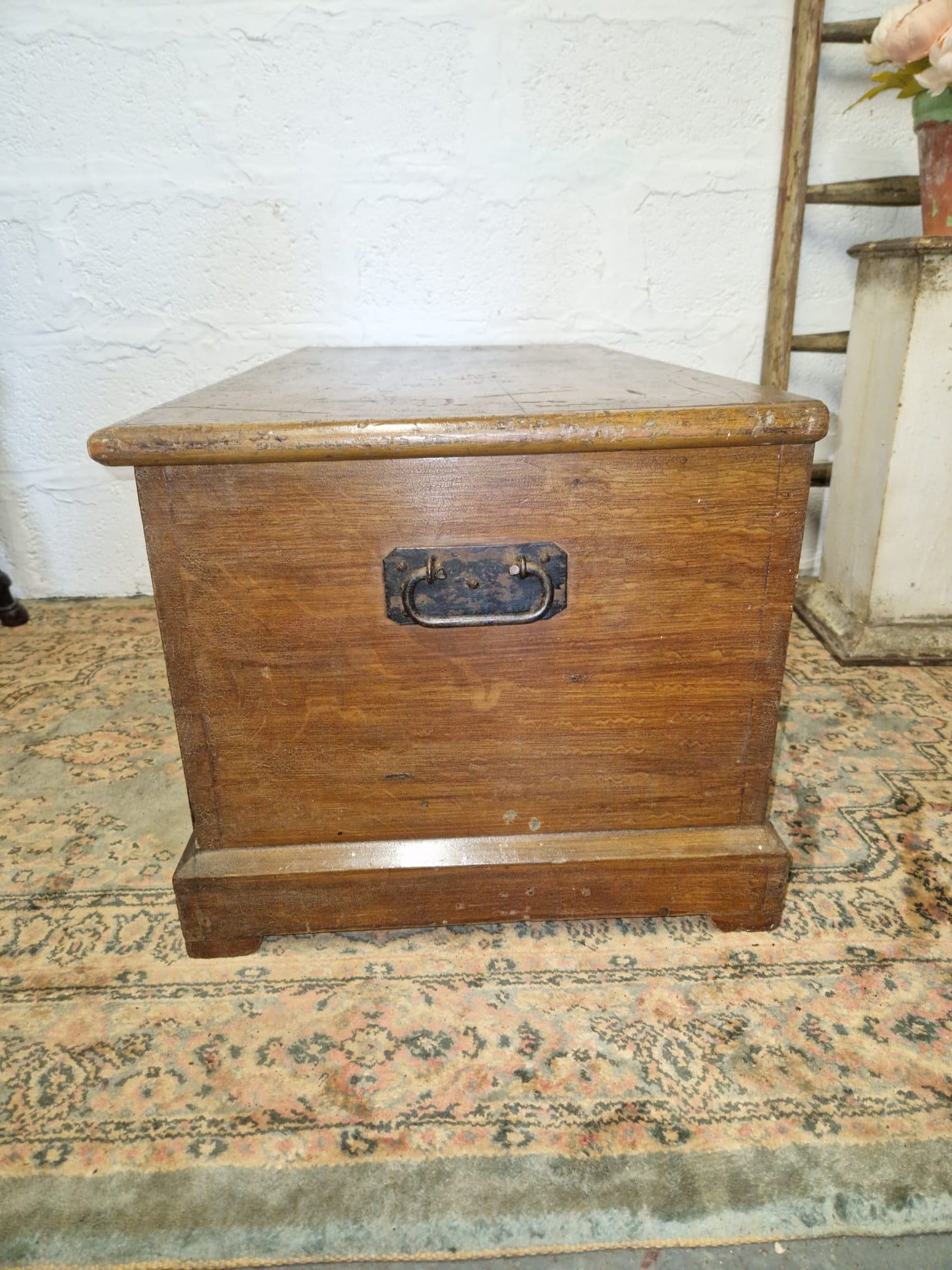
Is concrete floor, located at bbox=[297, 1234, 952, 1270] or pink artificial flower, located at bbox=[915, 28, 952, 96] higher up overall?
pink artificial flower, located at bbox=[915, 28, 952, 96]

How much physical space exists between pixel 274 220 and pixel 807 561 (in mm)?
1653

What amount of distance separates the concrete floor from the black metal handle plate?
0.60 meters

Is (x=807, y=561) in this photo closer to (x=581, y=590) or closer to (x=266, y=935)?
(x=581, y=590)

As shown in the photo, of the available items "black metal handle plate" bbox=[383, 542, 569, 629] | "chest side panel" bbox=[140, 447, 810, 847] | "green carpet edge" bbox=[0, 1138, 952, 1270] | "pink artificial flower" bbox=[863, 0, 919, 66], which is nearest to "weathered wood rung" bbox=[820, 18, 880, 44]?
"pink artificial flower" bbox=[863, 0, 919, 66]

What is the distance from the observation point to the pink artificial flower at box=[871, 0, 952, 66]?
1.48 meters

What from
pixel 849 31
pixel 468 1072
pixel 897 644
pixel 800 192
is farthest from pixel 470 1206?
pixel 849 31

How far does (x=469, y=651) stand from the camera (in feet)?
3.10

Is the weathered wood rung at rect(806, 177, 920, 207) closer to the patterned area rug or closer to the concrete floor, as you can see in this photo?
the patterned area rug

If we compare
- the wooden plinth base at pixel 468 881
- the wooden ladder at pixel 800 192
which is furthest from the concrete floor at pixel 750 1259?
the wooden ladder at pixel 800 192

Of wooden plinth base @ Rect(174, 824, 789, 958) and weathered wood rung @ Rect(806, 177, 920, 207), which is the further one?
weathered wood rung @ Rect(806, 177, 920, 207)

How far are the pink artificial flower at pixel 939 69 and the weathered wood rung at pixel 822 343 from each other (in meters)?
0.55

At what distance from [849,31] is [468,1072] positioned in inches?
87.1

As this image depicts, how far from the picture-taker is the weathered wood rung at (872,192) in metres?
1.91

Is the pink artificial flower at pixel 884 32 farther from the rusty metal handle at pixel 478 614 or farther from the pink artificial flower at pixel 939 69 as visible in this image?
the rusty metal handle at pixel 478 614
